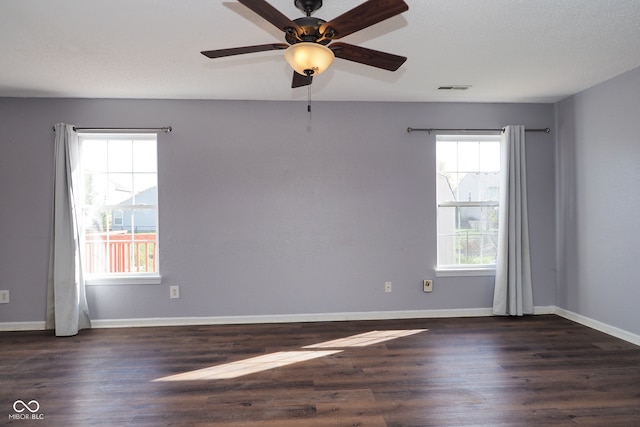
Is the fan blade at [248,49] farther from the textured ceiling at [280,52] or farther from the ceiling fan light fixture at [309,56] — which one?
the textured ceiling at [280,52]

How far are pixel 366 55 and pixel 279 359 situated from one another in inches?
91.2

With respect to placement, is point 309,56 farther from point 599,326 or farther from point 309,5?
point 599,326

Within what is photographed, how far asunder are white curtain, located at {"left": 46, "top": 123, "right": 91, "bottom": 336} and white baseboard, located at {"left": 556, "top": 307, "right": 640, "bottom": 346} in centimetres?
508

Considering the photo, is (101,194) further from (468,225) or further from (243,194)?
(468,225)

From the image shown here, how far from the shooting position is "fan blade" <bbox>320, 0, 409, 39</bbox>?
5.17 ft

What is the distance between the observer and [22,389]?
8.25 feet

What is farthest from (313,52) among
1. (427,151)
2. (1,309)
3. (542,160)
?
(1,309)

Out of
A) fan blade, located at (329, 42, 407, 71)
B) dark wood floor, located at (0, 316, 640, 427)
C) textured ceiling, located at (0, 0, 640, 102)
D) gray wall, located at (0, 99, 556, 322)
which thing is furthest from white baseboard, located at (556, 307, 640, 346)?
fan blade, located at (329, 42, 407, 71)

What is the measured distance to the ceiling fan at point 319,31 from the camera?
1.60 m

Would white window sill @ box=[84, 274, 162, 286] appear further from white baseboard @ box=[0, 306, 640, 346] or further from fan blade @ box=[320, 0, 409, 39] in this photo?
fan blade @ box=[320, 0, 409, 39]

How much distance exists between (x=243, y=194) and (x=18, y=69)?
→ 2149mm

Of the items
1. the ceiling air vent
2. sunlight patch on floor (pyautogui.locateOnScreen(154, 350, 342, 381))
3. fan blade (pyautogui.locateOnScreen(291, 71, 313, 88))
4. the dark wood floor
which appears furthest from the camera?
the ceiling air vent

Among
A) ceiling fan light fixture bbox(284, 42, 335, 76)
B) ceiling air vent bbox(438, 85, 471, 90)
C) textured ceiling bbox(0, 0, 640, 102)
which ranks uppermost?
ceiling air vent bbox(438, 85, 471, 90)

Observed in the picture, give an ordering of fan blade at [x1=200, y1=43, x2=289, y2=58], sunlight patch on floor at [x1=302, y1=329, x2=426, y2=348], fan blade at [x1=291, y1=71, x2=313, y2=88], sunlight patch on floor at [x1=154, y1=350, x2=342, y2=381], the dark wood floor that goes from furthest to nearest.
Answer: sunlight patch on floor at [x1=302, y1=329, x2=426, y2=348]
sunlight patch on floor at [x1=154, y1=350, x2=342, y2=381]
fan blade at [x1=291, y1=71, x2=313, y2=88]
the dark wood floor
fan blade at [x1=200, y1=43, x2=289, y2=58]
